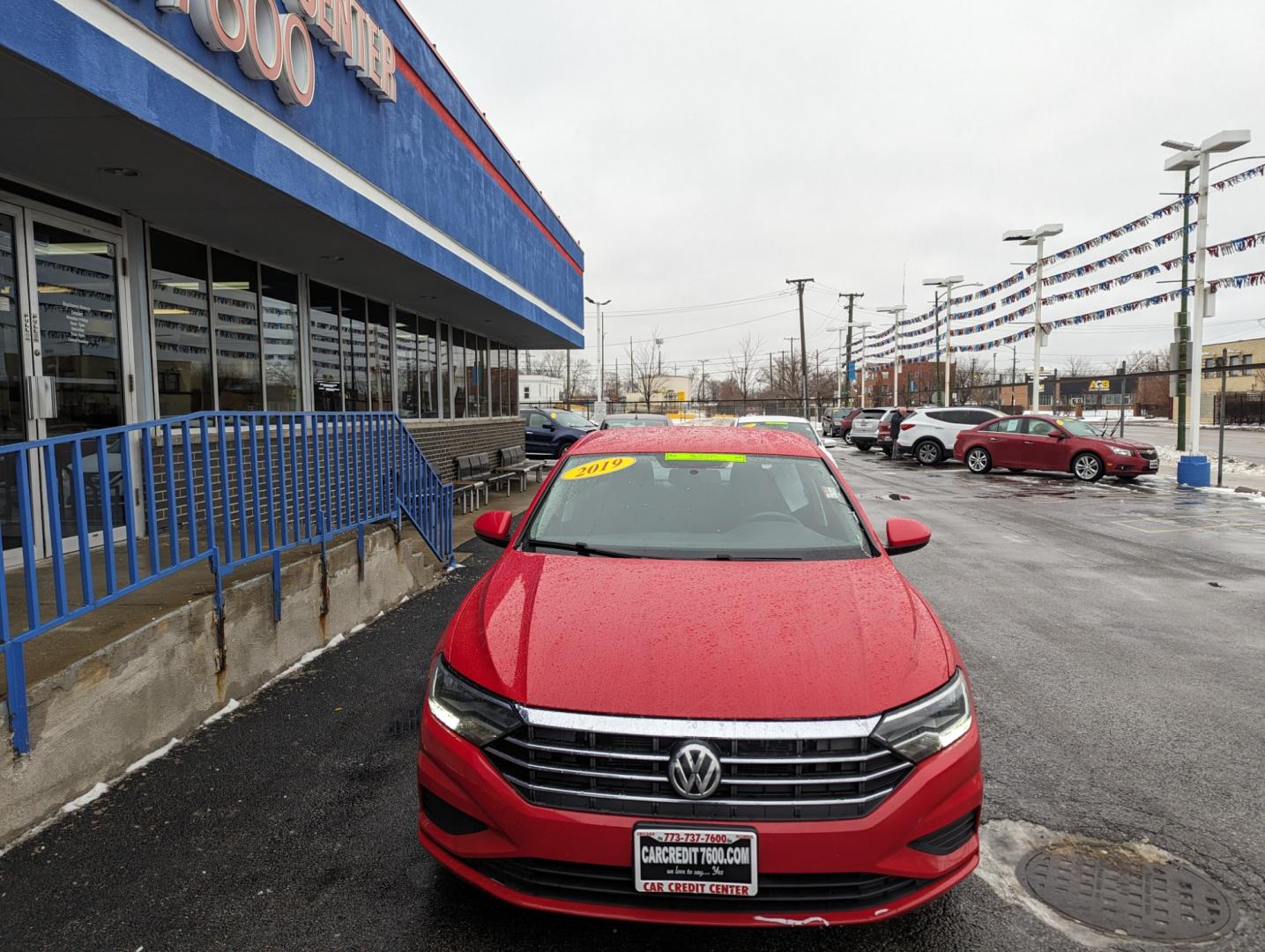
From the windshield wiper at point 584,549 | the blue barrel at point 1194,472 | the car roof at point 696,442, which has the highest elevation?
the car roof at point 696,442

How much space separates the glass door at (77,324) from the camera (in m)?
5.94

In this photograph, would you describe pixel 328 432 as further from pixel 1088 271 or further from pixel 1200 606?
pixel 1088 271

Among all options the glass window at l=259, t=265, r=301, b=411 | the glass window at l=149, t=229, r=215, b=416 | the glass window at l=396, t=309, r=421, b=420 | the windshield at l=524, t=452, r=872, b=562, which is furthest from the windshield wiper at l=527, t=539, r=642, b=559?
the glass window at l=396, t=309, r=421, b=420

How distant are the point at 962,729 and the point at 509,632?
4.84 ft

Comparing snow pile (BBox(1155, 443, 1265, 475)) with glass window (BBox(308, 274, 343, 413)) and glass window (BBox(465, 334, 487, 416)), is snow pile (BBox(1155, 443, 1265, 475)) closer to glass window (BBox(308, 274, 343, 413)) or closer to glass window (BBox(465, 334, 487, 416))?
glass window (BBox(465, 334, 487, 416))

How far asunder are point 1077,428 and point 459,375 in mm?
15151

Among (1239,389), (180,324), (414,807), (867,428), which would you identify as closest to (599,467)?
(414,807)

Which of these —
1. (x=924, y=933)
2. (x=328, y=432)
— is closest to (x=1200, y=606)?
(x=924, y=933)

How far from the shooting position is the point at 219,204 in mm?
6660

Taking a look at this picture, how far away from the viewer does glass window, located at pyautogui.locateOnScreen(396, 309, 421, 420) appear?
43.5 ft

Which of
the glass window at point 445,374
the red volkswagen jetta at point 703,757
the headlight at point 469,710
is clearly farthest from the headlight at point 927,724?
the glass window at point 445,374

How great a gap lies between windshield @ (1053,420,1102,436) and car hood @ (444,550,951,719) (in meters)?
19.2

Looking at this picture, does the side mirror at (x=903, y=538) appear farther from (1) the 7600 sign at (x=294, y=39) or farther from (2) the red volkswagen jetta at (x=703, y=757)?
(1) the 7600 sign at (x=294, y=39)

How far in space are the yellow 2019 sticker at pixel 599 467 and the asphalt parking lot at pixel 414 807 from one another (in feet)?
4.15
